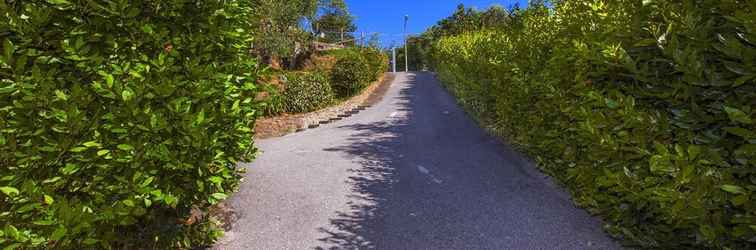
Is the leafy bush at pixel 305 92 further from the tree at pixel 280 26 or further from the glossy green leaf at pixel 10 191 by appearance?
the glossy green leaf at pixel 10 191

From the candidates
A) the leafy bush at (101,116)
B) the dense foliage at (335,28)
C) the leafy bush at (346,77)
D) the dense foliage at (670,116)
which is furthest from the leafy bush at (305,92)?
the dense foliage at (335,28)

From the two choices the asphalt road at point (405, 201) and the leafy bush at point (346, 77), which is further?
the leafy bush at point (346, 77)

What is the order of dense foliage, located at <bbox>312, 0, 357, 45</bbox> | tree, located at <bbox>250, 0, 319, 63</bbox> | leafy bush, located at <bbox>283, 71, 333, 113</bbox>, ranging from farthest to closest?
dense foliage, located at <bbox>312, 0, 357, 45</bbox>
tree, located at <bbox>250, 0, 319, 63</bbox>
leafy bush, located at <bbox>283, 71, 333, 113</bbox>

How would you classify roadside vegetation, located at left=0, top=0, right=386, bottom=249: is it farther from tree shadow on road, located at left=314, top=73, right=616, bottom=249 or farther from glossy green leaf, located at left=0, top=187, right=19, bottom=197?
tree shadow on road, located at left=314, top=73, right=616, bottom=249

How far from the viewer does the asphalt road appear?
13.4 feet

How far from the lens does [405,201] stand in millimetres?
5223

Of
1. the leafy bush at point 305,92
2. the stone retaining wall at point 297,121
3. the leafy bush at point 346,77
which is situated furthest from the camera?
the leafy bush at point 346,77

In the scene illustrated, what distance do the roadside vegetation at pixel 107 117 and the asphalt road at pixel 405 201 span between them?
1.44m

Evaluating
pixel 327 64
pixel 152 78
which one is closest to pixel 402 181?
pixel 152 78

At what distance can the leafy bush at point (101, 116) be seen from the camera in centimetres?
249

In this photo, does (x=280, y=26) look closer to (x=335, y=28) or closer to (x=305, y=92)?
(x=305, y=92)

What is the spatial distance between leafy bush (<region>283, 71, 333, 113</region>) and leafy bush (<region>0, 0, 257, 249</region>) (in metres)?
10.7

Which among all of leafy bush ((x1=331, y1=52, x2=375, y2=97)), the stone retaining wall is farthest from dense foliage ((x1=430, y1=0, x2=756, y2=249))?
leafy bush ((x1=331, y1=52, x2=375, y2=97))

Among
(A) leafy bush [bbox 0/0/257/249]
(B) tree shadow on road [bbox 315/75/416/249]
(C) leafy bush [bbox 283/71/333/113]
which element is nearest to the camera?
(A) leafy bush [bbox 0/0/257/249]
